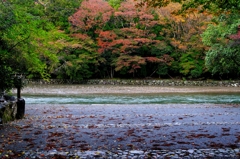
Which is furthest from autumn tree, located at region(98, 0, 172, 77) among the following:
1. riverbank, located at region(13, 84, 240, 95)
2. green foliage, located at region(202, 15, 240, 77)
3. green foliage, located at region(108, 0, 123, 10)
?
green foliage, located at region(202, 15, 240, 77)

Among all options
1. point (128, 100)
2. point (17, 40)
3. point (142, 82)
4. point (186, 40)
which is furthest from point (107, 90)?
point (17, 40)

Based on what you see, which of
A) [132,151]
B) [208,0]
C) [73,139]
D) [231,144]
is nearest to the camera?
[132,151]

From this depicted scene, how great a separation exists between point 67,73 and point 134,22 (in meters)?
10.0

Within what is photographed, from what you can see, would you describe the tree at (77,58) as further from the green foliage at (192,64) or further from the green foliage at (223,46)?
the green foliage at (223,46)

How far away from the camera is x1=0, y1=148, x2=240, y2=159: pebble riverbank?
15.0 feet

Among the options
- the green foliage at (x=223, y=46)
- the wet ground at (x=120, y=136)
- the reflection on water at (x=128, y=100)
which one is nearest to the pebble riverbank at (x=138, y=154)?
the wet ground at (x=120, y=136)

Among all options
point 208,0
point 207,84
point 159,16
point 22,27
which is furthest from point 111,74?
point 208,0

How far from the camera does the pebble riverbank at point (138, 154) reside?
4.58 metres

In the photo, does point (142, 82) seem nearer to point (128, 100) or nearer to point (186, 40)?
point (186, 40)

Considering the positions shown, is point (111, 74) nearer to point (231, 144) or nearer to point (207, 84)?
point (207, 84)

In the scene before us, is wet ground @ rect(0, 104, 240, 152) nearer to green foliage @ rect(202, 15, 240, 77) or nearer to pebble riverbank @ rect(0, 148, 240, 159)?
pebble riverbank @ rect(0, 148, 240, 159)

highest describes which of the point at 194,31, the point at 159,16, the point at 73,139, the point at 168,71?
the point at 159,16

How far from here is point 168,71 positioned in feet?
113

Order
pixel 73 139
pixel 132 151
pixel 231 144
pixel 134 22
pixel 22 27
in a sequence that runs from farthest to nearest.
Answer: pixel 134 22, pixel 22 27, pixel 73 139, pixel 231 144, pixel 132 151
